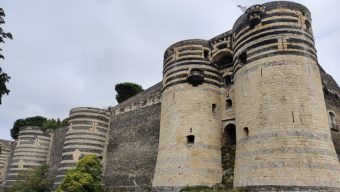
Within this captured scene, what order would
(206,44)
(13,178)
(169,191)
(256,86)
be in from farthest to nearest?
(13,178)
(206,44)
(169,191)
(256,86)

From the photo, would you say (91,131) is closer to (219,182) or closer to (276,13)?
(219,182)

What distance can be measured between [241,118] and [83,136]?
14.8 m

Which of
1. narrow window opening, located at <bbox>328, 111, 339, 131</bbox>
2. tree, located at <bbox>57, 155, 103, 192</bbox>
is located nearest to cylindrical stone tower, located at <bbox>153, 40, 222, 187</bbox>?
tree, located at <bbox>57, 155, 103, 192</bbox>

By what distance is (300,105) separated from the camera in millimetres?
14773

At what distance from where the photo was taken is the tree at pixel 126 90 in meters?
42.8

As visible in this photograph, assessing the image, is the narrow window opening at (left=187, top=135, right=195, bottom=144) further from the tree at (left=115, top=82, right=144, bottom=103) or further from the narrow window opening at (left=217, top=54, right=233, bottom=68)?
the tree at (left=115, top=82, right=144, bottom=103)

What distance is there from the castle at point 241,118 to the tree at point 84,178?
9.79 feet

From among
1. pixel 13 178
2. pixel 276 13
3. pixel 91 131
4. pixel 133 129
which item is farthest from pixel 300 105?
pixel 13 178

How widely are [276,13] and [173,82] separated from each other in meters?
7.30

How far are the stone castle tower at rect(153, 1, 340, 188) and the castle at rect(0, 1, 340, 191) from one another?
0.05 m

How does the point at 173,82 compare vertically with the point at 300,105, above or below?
above

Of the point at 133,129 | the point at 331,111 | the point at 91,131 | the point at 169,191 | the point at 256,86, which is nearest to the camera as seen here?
the point at 256,86

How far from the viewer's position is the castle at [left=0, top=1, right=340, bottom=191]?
46.8 ft

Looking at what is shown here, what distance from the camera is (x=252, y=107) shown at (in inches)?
Answer: 629
